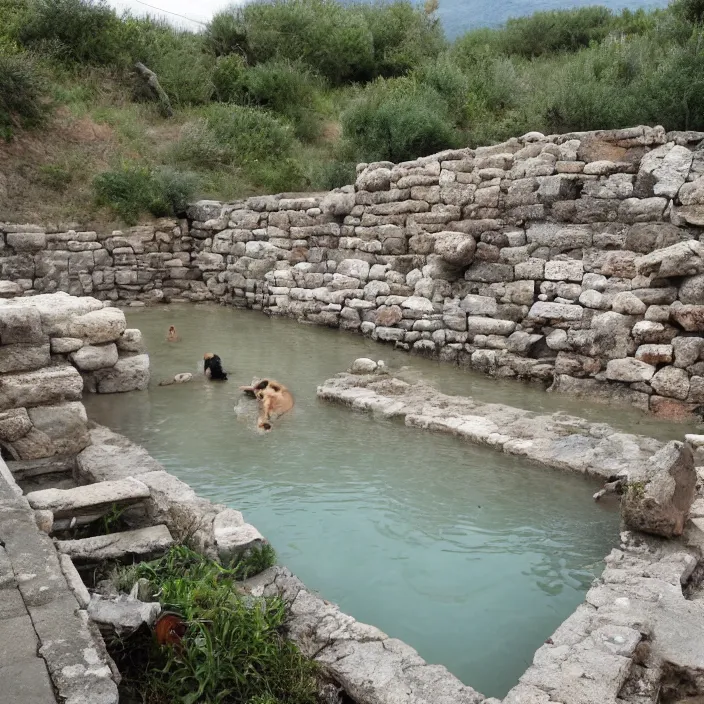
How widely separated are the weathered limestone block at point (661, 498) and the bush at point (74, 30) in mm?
17197

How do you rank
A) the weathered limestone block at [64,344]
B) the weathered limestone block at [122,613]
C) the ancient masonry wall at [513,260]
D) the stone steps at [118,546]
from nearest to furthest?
the weathered limestone block at [122,613] < the stone steps at [118,546] < the weathered limestone block at [64,344] < the ancient masonry wall at [513,260]

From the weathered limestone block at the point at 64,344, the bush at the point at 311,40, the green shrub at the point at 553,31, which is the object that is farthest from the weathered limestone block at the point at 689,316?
the bush at the point at 311,40

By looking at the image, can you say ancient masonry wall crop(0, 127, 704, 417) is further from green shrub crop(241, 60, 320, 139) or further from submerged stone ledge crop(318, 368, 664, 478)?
green shrub crop(241, 60, 320, 139)

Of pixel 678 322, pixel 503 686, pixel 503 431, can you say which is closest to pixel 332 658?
pixel 503 686

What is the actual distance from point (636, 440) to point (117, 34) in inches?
675

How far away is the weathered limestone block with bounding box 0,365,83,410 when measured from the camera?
5.50 m

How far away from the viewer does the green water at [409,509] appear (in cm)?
384

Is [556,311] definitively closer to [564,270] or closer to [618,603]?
[564,270]

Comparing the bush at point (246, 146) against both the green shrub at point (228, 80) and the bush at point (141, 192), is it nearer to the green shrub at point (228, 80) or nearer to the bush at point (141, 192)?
the bush at point (141, 192)

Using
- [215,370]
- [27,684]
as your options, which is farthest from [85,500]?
[215,370]

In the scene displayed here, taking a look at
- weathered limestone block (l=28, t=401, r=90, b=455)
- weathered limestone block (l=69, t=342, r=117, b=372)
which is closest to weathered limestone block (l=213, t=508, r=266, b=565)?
weathered limestone block (l=28, t=401, r=90, b=455)

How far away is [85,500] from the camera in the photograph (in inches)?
168

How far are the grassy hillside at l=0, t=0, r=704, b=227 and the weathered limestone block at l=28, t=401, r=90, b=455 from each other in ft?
27.9

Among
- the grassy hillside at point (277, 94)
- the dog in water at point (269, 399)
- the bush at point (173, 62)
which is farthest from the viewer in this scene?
the bush at point (173, 62)
